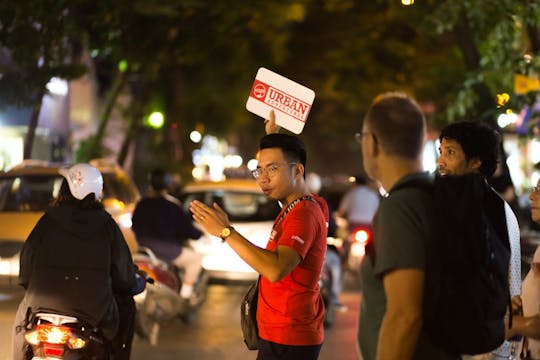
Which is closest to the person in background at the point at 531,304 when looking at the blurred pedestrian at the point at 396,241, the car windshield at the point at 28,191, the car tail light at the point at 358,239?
the blurred pedestrian at the point at 396,241

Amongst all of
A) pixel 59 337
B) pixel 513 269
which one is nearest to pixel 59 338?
pixel 59 337

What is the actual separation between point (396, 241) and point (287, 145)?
5.45 ft

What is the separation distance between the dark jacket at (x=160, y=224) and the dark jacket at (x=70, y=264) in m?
4.98

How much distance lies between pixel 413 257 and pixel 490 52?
10140 mm

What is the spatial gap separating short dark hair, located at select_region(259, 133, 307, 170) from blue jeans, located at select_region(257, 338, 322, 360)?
954 mm

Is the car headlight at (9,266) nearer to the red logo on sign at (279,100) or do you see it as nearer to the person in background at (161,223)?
the person in background at (161,223)

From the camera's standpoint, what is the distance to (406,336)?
3373mm

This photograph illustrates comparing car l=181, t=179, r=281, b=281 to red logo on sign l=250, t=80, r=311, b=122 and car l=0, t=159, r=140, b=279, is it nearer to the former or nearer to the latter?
car l=0, t=159, r=140, b=279

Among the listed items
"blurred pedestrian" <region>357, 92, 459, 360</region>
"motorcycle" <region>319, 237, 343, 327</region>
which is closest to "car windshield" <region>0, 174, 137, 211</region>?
"motorcycle" <region>319, 237, 343, 327</region>

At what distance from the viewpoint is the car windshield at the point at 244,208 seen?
14.4 metres

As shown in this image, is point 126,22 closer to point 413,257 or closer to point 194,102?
point 413,257

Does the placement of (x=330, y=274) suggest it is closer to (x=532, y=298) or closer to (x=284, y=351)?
(x=532, y=298)

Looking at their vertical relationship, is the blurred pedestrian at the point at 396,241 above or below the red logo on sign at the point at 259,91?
below

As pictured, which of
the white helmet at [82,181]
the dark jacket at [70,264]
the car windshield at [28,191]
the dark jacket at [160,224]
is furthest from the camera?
the car windshield at [28,191]
